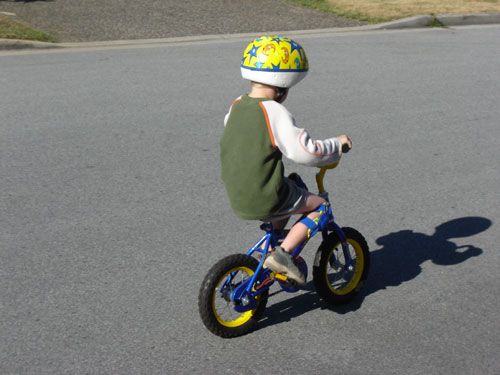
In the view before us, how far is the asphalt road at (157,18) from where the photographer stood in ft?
38.1

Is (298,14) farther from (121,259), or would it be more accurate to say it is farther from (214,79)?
(121,259)

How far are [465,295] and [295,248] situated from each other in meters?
1.30

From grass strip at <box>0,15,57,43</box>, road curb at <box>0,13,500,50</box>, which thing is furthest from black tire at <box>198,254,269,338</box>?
grass strip at <box>0,15,57,43</box>

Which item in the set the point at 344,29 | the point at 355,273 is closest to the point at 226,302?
the point at 355,273

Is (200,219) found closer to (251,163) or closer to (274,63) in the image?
(251,163)

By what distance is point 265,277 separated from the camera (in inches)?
150

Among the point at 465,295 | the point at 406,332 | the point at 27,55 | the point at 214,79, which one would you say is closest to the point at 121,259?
the point at 406,332

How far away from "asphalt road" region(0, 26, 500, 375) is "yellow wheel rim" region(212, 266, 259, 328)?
11cm

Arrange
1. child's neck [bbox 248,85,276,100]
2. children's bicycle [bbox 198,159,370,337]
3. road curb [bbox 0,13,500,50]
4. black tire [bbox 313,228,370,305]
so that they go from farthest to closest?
1. road curb [bbox 0,13,500,50]
2. black tire [bbox 313,228,370,305]
3. children's bicycle [bbox 198,159,370,337]
4. child's neck [bbox 248,85,276,100]

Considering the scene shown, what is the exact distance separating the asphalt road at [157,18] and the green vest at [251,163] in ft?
26.7

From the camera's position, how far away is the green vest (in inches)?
136

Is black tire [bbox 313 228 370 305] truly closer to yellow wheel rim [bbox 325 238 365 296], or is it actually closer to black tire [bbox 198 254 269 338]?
yellow wheel rim [bbox 325 238 365 296]

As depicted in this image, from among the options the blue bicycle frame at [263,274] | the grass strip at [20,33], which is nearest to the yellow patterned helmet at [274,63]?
the blue bicycle frame at [263,274]

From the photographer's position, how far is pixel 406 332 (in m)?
3.91
